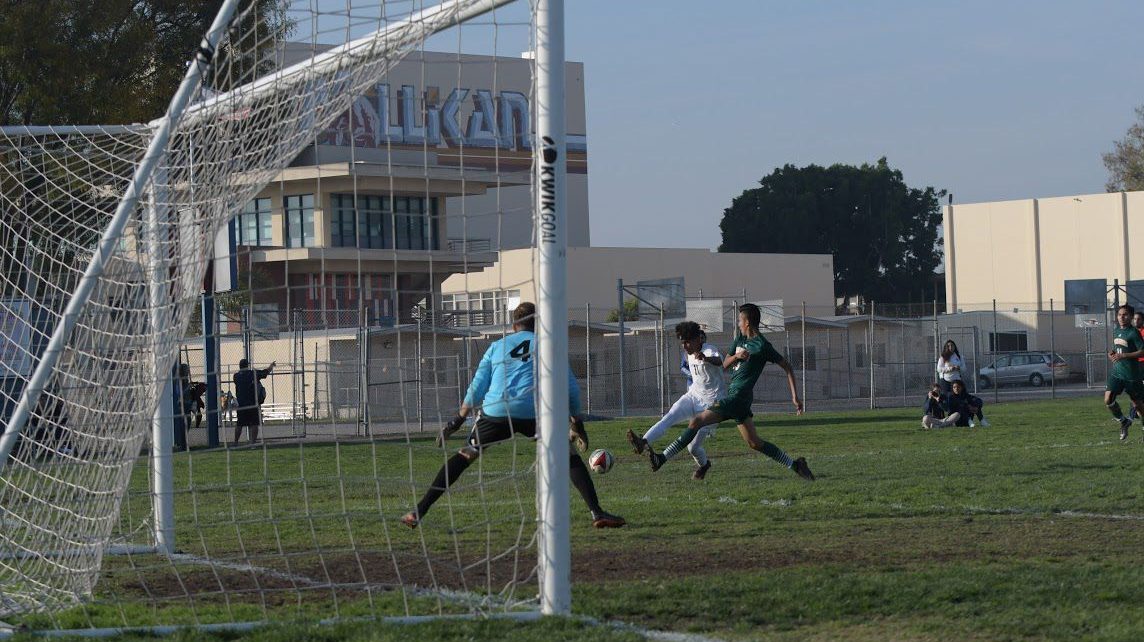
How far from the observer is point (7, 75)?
25.4m

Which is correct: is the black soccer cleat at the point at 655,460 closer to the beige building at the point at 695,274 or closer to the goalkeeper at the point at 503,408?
the goalkeeper at the point at 503,408

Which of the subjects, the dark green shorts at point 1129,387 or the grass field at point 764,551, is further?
the dark green shorts at point 1129,387

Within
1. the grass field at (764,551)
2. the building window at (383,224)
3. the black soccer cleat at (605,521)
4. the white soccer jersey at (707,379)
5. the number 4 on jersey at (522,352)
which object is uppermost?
the building window at (383,224)

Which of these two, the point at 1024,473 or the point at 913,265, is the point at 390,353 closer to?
the point at 1024,473

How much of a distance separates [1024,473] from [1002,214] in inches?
2143

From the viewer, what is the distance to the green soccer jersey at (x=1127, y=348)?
694 inches

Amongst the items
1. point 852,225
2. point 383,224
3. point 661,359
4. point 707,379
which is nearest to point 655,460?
point 707,379

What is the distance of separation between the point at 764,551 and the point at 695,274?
2401 inches

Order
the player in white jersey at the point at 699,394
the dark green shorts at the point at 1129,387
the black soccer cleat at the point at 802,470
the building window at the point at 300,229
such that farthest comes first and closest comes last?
the dark green shorts at the point at 1129,387
the player in white jersey at the point at 699,394
the black soccer cleat at the point at 802,470
the building window at the point at 300,229

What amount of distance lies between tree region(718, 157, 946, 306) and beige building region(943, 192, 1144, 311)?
84.0 ft

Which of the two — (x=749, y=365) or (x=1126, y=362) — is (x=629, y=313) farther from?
(x=749, y=365)

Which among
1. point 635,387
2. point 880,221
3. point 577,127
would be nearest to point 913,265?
point 880,221

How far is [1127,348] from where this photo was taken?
17.7 metres

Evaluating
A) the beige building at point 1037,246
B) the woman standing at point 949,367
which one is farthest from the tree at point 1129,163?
the woman standing at point 949,367
